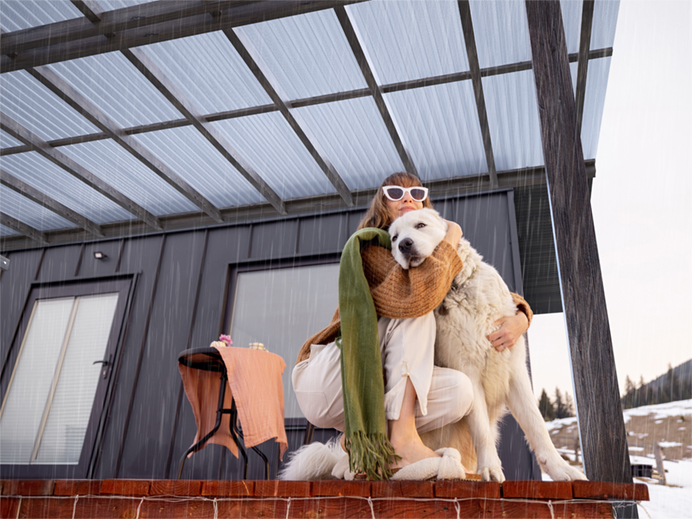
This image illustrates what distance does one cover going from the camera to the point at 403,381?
1.68 m

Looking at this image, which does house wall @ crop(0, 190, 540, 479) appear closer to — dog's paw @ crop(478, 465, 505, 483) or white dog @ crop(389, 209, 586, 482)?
white dog @ crop(389, 209, 586, 482)

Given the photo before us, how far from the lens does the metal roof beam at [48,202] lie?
5.54 meters

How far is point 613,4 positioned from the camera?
3.54 meters

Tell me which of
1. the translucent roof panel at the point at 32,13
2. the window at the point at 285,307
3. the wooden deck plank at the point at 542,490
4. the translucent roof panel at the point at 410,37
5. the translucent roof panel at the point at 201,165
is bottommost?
the wooden deck plank at the point at 542,490

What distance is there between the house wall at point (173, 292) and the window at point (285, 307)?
0.49ft

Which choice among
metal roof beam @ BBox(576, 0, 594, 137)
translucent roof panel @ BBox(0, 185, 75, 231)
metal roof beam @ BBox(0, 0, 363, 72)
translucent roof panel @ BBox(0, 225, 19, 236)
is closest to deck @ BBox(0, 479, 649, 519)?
metal roof beam @ BBox(576, 0, 594, 137)

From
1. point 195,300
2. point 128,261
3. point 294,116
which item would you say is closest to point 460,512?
point 294,116

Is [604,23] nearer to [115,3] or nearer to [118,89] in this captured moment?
[115,3]

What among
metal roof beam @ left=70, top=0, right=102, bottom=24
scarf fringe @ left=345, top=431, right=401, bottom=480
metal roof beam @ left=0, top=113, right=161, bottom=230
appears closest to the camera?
scarf fringe @ left=345, top=431, right=401, bottom=480

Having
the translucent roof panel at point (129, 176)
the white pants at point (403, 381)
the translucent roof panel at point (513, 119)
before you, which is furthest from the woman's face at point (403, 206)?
the translucent roof panel at point (129, 176)

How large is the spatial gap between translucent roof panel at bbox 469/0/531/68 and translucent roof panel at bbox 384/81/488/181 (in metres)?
0.33

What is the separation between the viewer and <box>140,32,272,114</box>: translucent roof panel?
12.9 ft

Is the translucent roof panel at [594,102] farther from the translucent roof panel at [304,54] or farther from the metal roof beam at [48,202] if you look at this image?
the metal roof beam at [48,202]

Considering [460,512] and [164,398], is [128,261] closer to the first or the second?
[164,398]
